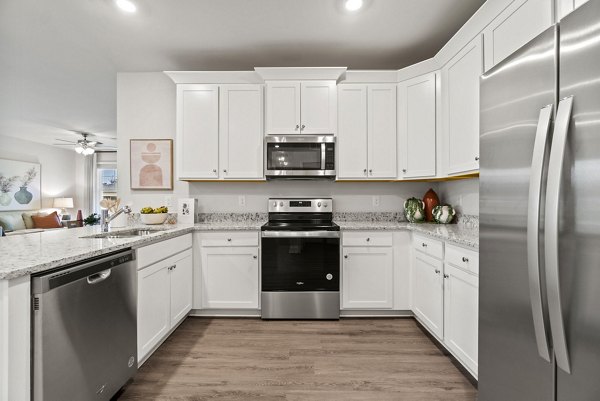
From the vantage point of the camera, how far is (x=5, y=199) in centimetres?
623

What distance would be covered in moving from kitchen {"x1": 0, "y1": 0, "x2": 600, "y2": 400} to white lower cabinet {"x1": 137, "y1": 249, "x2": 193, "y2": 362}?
19 millimetres

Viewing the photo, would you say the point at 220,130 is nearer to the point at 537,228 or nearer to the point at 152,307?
the point at 152,307

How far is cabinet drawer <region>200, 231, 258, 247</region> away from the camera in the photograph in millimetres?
2760

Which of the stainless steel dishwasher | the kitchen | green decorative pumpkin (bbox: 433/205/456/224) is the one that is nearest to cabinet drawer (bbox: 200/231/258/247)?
the kitchen

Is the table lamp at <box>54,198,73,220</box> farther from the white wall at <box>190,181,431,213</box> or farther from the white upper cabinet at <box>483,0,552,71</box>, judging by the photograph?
the white upper cabinet at <box>483,0,552,71</box>

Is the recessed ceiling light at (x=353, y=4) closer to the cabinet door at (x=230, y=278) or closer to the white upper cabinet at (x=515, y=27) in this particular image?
the white upper cabinet at (x=515, y=27)

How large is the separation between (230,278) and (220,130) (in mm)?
1507

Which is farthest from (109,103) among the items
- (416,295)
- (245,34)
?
(416,295)

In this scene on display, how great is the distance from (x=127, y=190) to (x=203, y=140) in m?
1.16

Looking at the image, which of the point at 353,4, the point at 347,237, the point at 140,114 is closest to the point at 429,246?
the point at 347,237

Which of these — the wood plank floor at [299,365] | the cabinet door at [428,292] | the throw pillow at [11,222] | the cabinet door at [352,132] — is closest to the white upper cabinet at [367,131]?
the cabinet door at [352,132]

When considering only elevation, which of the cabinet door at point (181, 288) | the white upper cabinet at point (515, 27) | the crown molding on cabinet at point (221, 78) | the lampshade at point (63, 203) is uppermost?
the crown molding on cabinet at point (221, 78)

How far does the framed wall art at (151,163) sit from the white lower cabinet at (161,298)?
1084 mm

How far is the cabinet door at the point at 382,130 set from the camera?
114 inches
